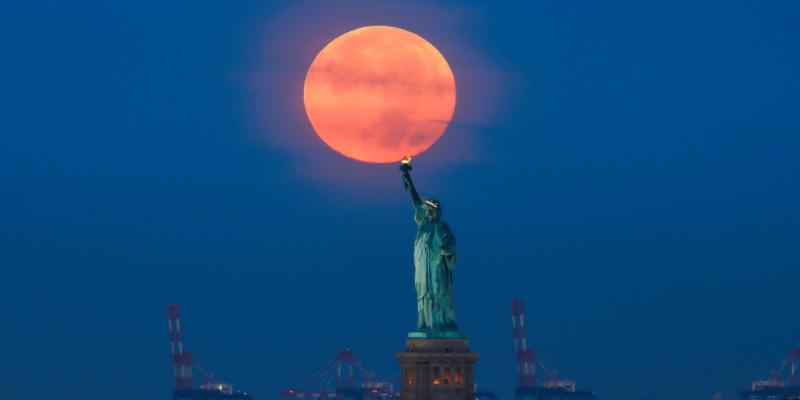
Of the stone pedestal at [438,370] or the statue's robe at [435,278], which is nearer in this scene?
the stone pedestal at [438,370]

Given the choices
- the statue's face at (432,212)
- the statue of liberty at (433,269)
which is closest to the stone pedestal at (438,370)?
the statue of liberty at (433,269)

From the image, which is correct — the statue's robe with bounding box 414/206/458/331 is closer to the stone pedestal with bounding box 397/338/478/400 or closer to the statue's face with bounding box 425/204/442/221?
the statue's face with bounding box 425/204/442/221

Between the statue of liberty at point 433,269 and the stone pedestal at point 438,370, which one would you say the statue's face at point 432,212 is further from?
the stone pedestal at point 438,370

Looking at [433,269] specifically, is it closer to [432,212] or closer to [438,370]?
[432,212]

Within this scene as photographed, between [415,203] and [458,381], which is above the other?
[415,203]

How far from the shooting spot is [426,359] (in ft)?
324

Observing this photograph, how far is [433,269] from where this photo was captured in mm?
100625

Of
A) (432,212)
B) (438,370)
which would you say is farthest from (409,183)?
(438,370)

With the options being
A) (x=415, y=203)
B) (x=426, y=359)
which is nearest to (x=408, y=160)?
(x=415, y=203)

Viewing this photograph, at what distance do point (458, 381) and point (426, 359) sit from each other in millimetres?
1551

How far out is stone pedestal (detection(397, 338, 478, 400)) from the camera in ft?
324

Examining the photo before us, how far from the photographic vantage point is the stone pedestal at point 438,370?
98875mm

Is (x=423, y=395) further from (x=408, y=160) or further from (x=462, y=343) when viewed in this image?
(x=408, y=160)

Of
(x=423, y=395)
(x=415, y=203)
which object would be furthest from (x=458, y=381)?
(x=415, y=203)
